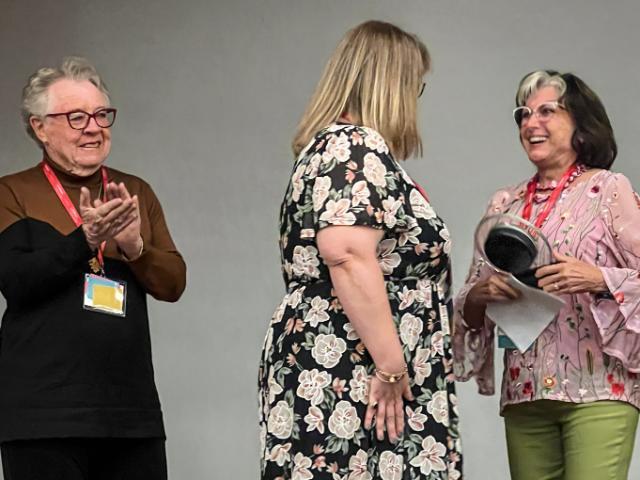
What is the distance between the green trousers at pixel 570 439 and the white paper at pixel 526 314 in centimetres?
19

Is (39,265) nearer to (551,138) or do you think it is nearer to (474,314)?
(474,314)

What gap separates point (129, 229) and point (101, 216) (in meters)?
0.14

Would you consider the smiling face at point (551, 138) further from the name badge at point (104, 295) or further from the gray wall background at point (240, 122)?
the gray wall background at point (240, 122)

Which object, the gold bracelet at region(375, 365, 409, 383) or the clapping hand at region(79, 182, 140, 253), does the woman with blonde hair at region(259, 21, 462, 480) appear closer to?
the gold bracelet at region(375, 365, 409, 383)

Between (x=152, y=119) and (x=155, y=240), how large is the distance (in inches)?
73.0

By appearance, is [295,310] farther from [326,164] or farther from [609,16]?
[609,16]

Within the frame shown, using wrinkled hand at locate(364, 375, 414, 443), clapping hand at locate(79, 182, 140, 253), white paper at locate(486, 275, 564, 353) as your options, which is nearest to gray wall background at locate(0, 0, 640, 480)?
white paper at locate(486, 275, 564, 353)

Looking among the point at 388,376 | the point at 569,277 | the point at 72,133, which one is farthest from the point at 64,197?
the point at 569,277

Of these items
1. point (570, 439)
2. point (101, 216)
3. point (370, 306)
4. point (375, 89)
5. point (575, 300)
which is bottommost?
point (570, 439)

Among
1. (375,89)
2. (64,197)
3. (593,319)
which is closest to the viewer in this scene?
(375,89)

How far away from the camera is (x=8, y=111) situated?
500 centimetres

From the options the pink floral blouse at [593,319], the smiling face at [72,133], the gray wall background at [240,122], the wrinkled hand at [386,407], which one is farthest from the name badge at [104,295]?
the gray wall background at [240,122]

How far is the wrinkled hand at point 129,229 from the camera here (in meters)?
3.00

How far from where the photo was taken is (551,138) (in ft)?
11.1
